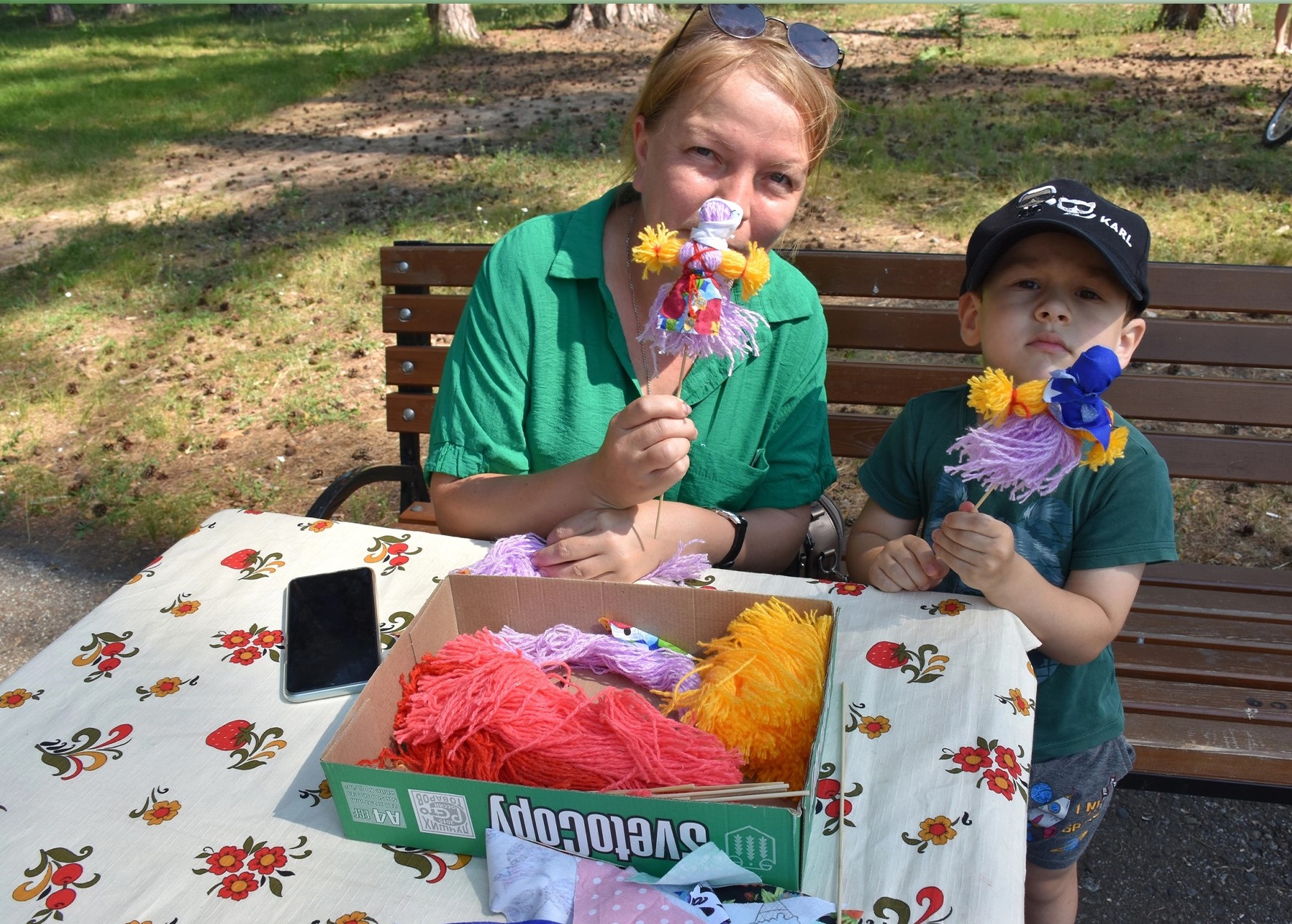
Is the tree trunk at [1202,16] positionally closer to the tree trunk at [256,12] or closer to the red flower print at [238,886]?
the red flower print at [238,886]

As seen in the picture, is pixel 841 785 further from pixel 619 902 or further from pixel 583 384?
pixel 583 384

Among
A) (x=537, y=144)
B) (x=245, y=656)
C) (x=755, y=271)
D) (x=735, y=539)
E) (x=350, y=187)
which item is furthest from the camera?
(x=537, y=144)

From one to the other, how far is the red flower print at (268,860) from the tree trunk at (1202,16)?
13.9 m

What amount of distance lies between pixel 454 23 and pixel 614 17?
7.49 ft

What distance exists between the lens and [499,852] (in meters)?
1.09

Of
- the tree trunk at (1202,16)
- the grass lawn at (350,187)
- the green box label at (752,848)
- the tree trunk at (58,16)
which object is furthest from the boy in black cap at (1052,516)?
the tree trunk at (58,16)

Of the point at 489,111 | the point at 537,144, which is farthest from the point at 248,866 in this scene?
the point at 489,111

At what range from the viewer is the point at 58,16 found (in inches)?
846

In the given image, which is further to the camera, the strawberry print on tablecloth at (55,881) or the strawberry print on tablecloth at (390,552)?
the strawberry print on tablecloth at (390,552)

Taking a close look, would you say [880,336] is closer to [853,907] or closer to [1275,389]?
[1275,389]

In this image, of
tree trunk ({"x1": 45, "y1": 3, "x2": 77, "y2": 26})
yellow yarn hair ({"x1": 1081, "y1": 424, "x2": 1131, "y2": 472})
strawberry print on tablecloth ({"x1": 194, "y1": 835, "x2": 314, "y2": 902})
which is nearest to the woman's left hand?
strawberry print on tablecloth ({"x1": 194, "y1": 835, "x2": 314, "y2": 902})

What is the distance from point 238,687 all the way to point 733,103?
1.27 m

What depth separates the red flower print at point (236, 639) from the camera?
5.05 ft

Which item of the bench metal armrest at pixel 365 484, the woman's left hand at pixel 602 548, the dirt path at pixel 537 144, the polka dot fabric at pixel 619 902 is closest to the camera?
the polka dot fabric at pixel 619 902
